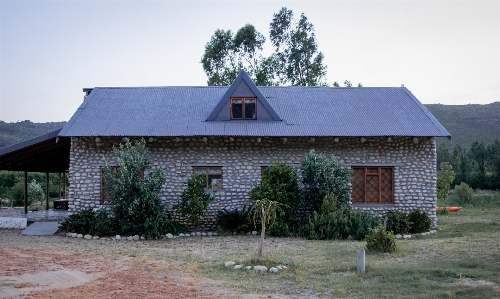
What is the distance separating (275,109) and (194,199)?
5.75 m

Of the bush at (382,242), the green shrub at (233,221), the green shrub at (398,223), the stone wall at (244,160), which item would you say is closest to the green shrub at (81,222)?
the stone wall at (244,160)

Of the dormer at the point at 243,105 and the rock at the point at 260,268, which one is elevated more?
the dormer at the point at 243,105

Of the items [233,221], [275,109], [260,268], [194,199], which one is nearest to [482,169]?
[275,109]

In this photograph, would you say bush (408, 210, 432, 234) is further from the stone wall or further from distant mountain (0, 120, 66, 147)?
distant mountain (0, 120, 66, 147)

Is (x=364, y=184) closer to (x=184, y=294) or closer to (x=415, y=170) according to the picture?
(x=415, y=170)

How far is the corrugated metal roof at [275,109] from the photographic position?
1917 centimetres

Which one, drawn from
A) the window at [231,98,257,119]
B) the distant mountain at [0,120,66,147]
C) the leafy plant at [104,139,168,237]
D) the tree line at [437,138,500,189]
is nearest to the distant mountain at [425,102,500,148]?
the tree line at [437,138,500,189]

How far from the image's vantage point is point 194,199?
59.0ft

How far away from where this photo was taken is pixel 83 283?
979cm

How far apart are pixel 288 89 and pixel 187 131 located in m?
6.37

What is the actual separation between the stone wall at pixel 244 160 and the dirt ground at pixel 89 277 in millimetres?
5051

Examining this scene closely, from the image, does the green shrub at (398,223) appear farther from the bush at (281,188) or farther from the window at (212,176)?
the window at (212,176)

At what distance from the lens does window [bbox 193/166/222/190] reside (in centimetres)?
1944

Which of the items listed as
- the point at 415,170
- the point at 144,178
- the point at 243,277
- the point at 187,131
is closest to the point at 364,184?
the point at 415,170
